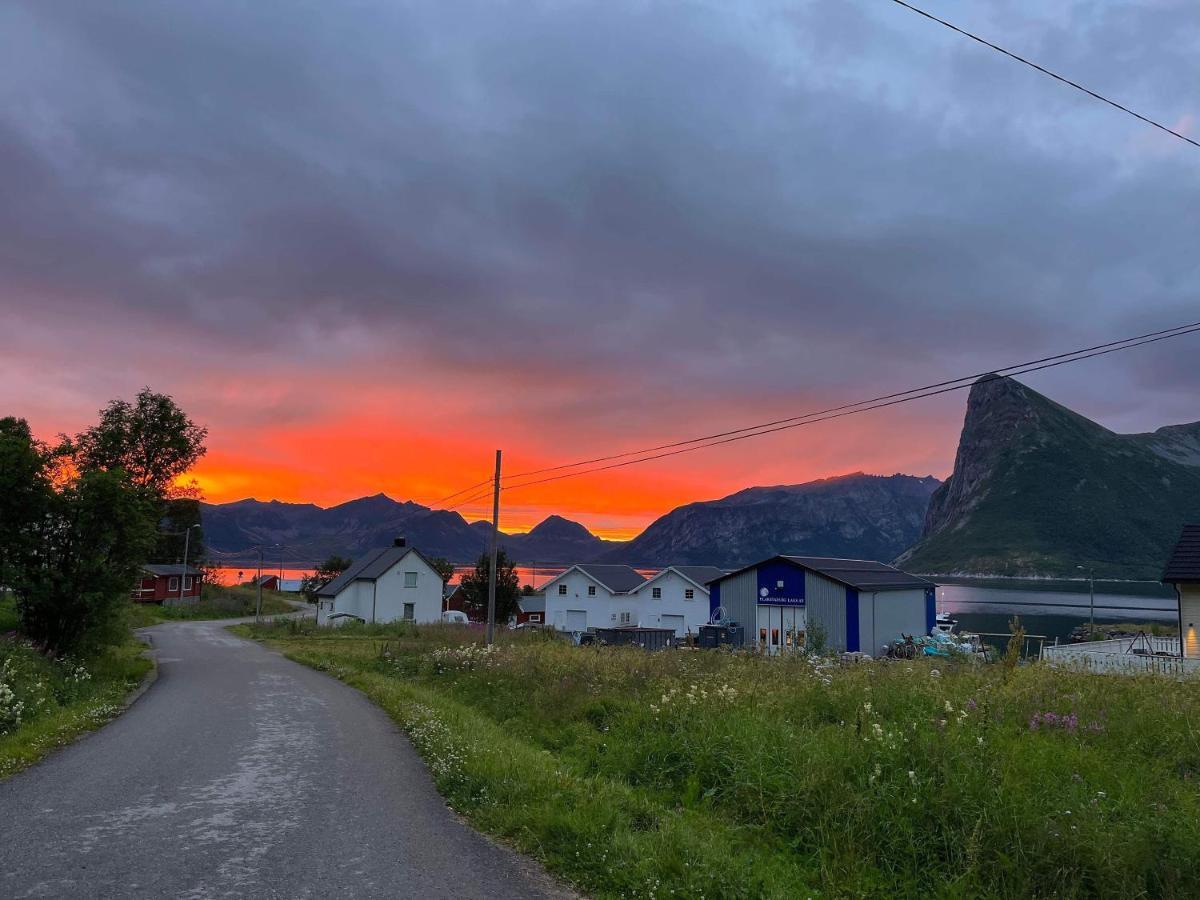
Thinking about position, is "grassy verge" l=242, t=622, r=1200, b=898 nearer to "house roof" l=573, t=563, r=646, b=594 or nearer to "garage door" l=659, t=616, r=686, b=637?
"garage door" l=659, t=616, r=686, b=637

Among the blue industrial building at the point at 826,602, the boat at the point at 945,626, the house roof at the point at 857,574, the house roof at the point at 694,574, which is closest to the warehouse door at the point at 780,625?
the blue industrial building at the point at 826,602

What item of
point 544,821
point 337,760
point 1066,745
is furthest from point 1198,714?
point 337,760

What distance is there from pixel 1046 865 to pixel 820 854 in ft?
6.26

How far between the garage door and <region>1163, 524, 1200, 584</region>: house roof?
39.4 m

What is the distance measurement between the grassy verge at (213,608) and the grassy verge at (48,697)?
40.3m

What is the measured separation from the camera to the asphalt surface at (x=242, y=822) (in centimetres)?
643

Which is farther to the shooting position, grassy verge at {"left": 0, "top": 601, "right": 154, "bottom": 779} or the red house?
the red house

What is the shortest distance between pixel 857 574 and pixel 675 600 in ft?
82.5

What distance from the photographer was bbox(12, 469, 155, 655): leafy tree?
21.2m

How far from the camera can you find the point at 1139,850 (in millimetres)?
6266

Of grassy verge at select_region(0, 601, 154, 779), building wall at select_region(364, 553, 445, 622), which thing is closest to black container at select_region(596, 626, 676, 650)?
grassy verge at select_region(0, 601, 154, 779)

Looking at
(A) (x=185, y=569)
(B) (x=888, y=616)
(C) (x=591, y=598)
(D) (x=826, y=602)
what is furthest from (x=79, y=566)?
(A) (x=185, y=569)

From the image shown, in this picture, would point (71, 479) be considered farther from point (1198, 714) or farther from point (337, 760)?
point (1198, 714)

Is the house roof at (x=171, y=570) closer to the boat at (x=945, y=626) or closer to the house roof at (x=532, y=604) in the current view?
the house roof at (x=532, y=604)
